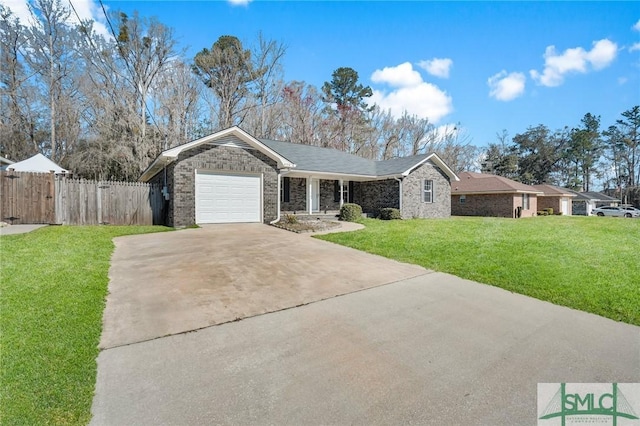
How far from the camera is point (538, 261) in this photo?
7.15m

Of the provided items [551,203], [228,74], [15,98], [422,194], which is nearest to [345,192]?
[422,194]

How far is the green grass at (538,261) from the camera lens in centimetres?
498

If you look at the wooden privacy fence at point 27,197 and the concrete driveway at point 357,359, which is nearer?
the concrete driveway at point 357,359

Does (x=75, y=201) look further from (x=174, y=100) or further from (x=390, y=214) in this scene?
(x=390, y=214)

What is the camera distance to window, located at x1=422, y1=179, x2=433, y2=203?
1987cm

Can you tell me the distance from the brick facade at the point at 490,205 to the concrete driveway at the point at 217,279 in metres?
20.5

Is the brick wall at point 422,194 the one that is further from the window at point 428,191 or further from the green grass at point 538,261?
the green grass at point 538,261

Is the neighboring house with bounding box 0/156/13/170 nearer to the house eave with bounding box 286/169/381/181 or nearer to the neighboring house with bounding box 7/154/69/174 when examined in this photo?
the neighboring house with bounding box 7/154/69/174

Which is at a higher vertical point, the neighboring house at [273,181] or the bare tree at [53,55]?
the bare tree at [53,55]

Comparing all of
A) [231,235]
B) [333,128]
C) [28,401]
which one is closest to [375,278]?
[28,401]

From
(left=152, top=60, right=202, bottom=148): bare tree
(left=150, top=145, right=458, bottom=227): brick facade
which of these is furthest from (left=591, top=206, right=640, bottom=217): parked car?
(left=152, top=60, right=202, bottom=148): bare tree

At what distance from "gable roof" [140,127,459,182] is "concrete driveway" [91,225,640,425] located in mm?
9395

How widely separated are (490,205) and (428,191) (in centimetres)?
852

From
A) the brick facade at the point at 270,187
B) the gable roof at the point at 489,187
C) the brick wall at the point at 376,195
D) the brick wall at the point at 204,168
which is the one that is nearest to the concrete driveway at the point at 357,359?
the brick wall at the point at 204,168
